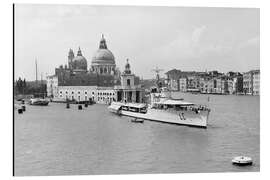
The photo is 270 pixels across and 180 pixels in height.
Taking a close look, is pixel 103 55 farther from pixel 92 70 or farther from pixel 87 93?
pixel 87 93

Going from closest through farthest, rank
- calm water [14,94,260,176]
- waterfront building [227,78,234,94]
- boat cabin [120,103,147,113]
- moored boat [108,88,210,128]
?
1. calm water [14,94,260,176]
2. waterfront building [227,78,234,94]
3. moored boat [108,88,210,128]
4. boat cabin [120,103,147,113]

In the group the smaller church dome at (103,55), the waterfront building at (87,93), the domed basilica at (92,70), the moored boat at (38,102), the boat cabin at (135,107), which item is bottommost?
the boat cabin at (135,107)

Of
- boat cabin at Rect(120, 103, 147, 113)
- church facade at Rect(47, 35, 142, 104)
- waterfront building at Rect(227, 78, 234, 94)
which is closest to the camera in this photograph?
church facade at Rect(47, 35, 142, 104)

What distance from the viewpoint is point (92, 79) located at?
6176 mm

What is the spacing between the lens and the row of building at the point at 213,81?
560 cm

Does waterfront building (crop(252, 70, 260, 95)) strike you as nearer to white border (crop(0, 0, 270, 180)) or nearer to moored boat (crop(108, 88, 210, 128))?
white border (crop(0, 0, 270, 180))

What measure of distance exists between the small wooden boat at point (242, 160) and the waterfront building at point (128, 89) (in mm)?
1621

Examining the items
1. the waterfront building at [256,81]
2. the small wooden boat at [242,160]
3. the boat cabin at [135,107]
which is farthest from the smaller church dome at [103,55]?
the small wooden boat at [242,160]

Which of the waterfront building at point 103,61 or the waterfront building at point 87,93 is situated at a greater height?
the waterfront building at point 103,61

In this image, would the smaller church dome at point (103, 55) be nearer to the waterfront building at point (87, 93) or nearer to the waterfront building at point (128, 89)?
the waterfront building at point (128, 89)

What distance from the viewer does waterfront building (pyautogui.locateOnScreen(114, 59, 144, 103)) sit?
577 cm

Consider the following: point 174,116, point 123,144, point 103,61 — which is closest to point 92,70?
point 103,61

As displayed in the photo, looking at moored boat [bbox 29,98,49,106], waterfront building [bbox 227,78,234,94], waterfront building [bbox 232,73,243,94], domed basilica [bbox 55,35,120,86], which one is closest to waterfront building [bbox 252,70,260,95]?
waterfront building [bbox 232,73,243,94]

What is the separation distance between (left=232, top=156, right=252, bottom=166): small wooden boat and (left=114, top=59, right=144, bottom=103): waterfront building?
162cm
